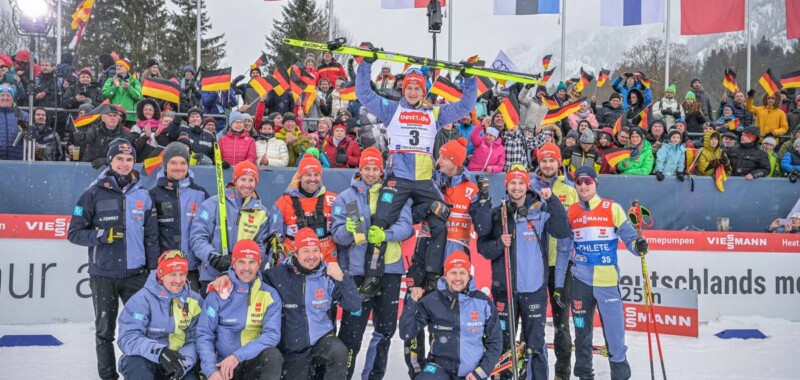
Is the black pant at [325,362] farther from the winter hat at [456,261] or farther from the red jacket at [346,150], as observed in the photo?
the red jacket at [346,150]

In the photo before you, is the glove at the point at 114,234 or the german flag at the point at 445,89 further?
the german flag at the point at 445,89

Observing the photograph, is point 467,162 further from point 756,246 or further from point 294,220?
point 294,220

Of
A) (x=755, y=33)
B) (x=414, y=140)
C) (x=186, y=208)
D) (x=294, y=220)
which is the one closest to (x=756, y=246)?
(x=414, y=140)

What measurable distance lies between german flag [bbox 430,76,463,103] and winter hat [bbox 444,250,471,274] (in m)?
5.61

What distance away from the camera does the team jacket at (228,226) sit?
20.6 ft

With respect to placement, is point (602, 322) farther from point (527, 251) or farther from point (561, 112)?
point (561, 112)

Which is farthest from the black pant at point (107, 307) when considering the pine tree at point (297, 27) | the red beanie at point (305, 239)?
the pine tree at point (297, 27)

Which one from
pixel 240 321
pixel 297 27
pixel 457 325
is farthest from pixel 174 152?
pixel 297 27

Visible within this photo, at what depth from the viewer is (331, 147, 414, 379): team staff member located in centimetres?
645

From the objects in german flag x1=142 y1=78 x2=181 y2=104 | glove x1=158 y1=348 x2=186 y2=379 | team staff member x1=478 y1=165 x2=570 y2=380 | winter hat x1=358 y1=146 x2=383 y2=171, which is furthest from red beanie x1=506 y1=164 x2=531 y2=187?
german flag x1=142 y1=78 x2=181 y2=104

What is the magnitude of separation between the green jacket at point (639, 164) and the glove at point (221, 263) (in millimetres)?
7079

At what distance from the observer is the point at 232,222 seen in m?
6.34

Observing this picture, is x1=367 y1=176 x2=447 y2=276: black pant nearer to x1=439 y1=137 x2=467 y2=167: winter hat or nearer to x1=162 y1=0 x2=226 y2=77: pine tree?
x1=439 y1=137 x2=467 y2=167: winter hat

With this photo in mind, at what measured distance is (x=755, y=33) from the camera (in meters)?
56.7
